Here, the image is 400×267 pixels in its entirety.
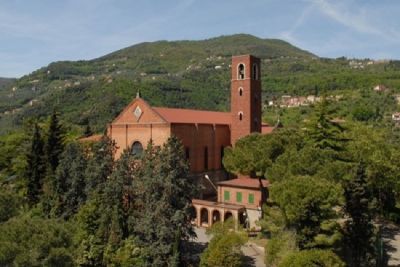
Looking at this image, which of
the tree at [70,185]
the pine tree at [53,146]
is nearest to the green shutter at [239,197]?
the tree at [70,185]

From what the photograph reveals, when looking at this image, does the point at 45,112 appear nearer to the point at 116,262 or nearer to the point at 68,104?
the point at 68,104

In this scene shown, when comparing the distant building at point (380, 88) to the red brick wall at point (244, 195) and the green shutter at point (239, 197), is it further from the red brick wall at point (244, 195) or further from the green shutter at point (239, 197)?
the green shutter at point (239, 197)

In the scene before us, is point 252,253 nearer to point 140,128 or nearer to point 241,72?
point 140,128

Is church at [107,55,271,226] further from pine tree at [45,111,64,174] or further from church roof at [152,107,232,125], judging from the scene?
pine tree at [45,111,64,174]

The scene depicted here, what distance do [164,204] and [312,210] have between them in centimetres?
976

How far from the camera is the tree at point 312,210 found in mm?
22750

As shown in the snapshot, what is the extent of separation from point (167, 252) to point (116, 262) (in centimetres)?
347

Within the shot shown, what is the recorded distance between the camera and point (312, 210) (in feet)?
75.8

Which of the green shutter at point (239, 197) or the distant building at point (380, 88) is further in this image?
the distant building at point (380, 88)

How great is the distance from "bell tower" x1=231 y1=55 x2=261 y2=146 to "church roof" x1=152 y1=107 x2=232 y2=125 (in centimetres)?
213

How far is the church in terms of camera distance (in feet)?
131

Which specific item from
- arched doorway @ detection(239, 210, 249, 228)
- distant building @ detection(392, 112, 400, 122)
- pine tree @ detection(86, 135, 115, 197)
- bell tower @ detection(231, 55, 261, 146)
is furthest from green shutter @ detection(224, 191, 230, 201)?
distant building @ detection(392, 112, 400, 122)

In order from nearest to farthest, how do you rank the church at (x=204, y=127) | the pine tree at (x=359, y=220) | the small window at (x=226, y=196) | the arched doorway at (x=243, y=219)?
the pine tree at (x=359, y=220)
the arched doorway at (x=243, y=219)
the small window at (x=226, y=196)
the church at (x=204, y=127)

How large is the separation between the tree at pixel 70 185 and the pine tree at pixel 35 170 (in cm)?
500
